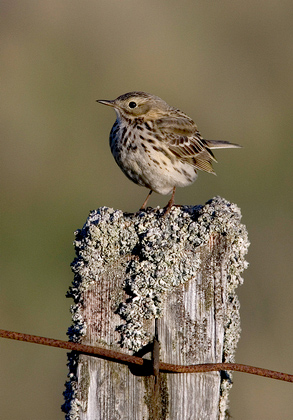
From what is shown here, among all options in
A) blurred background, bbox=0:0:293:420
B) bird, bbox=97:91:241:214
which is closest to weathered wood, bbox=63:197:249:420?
bird, bbox=97:91:241:214

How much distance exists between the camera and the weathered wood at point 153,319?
10.6 ft

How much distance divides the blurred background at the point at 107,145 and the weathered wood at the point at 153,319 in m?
4.29

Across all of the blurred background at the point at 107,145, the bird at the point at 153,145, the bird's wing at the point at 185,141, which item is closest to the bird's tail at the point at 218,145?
the bird's wing at the point at 185,141

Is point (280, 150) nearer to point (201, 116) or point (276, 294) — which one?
point (201, 116)

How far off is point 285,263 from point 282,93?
311 centimetres

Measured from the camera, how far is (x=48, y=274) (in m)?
8.72

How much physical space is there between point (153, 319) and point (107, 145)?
706 cm

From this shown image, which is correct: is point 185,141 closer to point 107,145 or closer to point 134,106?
point 134,106

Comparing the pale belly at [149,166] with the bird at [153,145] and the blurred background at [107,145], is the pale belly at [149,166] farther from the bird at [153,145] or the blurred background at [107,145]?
the blurred background at [107,145]

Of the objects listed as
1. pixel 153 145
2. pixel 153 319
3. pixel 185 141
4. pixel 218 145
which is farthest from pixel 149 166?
pixel 153 319

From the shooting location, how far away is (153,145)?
19.8 ft

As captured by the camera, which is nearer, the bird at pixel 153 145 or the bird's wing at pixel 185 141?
the bird at pixel 153 145

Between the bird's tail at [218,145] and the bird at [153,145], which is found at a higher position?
the bird's tail at [218,145]

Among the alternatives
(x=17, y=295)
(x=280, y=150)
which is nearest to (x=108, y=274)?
(x=17, y=295)
